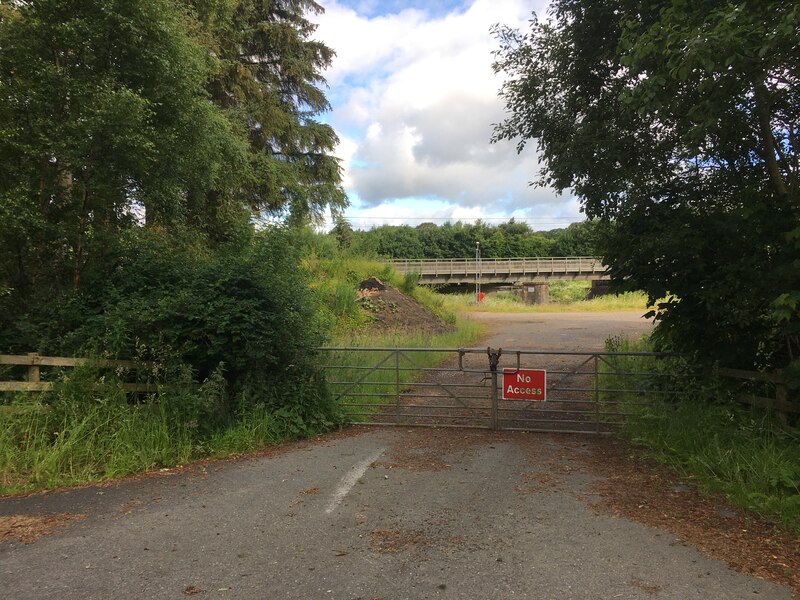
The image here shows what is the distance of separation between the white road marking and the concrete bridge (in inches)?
2194

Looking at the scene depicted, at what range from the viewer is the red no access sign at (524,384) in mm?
8445

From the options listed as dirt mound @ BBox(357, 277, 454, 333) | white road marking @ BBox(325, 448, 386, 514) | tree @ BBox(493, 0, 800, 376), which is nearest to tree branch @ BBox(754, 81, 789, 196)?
tree @ BBox(493, 0, 800, 376)

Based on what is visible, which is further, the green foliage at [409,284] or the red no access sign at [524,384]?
the green foliage at [409,284]

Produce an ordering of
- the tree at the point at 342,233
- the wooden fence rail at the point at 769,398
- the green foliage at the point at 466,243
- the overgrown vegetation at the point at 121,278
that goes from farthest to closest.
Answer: the green foliage at the point at 466,243 → the tree at the point at 342,233 → the overgrown vegetation at the point at 121,278 → the wooden fence rail at the point at 769,398

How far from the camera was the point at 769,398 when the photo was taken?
22.6ft

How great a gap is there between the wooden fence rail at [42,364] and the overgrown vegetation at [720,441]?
274 inches

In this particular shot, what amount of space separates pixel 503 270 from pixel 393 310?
4678 cm

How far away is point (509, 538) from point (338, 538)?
1.44 m

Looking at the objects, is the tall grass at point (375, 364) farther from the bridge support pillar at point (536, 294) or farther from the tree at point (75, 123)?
the bridge support pillar at point (536, 294)

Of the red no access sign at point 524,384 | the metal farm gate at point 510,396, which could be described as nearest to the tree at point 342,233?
the metal farm gate at point 510,396

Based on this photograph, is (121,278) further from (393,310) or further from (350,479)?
(393,310)

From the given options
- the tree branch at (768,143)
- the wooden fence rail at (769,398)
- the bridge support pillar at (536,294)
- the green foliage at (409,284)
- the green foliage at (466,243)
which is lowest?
the bridge support pillar at (536,294)

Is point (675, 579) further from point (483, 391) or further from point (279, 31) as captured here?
point (279, 31)


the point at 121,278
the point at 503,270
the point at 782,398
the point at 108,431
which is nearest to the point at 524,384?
the point at 782,398
